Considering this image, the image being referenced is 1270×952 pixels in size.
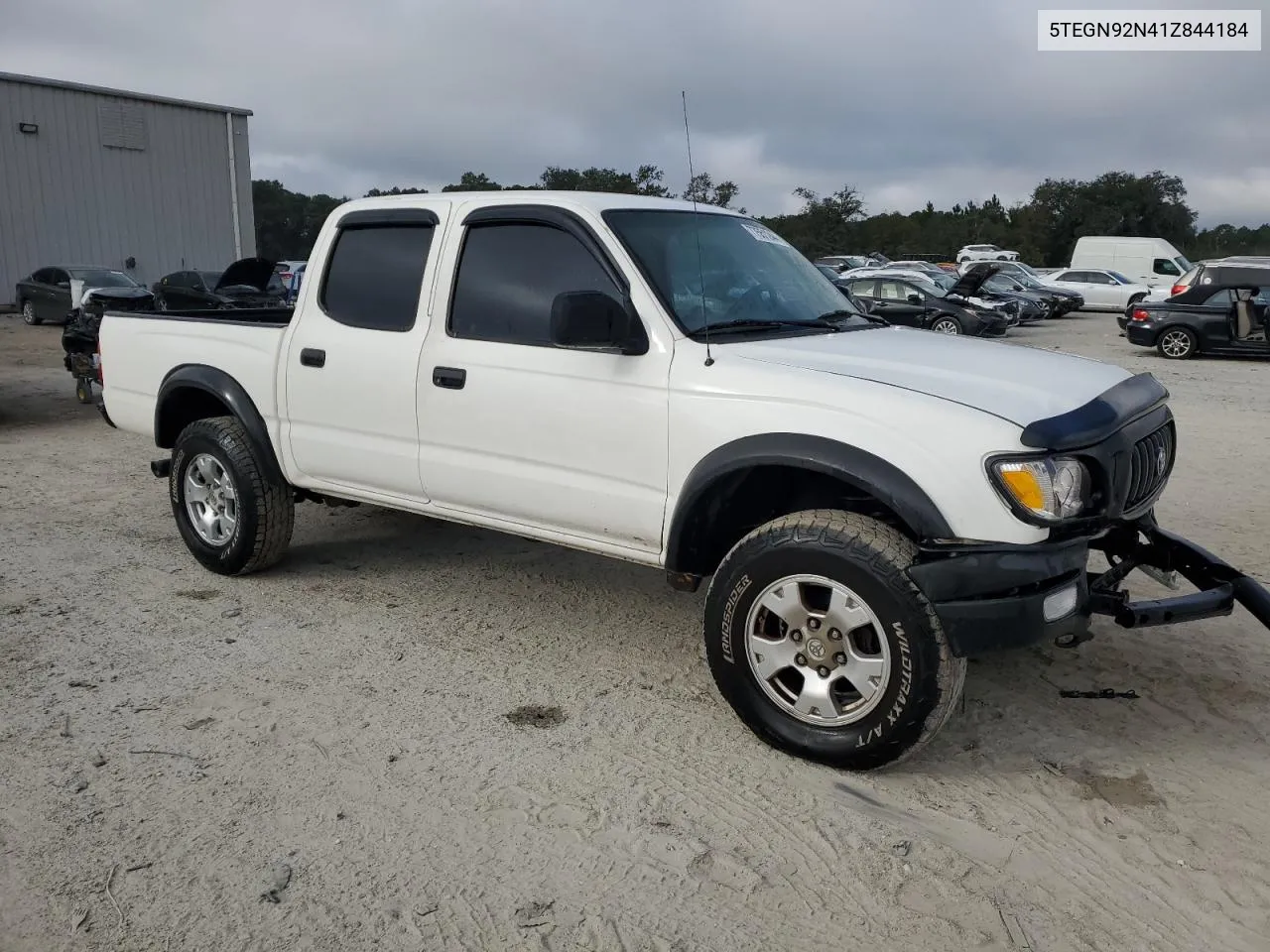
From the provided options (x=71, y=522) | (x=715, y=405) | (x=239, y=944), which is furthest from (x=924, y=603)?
(x=71, y=522)

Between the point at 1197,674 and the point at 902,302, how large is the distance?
15.6 m

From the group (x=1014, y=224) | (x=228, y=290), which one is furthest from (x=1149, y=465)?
(x=1014, y=224)

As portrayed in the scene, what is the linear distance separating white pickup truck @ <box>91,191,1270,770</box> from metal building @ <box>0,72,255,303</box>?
2725 centimetres

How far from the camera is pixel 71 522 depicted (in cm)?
638

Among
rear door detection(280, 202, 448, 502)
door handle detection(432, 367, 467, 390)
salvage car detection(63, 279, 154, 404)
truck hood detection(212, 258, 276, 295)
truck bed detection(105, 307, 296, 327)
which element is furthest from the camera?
salvage car detection(63, 279, 154, 404)

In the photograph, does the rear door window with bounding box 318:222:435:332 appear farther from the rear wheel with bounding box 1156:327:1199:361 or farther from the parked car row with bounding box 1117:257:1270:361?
the rear wheel with bounding box 1156:327:1199:361

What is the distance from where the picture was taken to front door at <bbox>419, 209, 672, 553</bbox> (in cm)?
378

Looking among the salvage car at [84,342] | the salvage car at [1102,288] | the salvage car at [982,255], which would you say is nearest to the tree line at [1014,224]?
the salvage car at [982,255]

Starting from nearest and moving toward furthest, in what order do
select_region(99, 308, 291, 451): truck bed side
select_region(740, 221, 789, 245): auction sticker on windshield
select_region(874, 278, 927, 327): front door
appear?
select_region(740, 221, 789, 245): auction sticker on windshield → select_region(99, 308, 291, 451): truck bed side → select_region(874, 278, 927, 327): front door

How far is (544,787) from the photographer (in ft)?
11.0

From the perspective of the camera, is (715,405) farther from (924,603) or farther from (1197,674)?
(1197,674)

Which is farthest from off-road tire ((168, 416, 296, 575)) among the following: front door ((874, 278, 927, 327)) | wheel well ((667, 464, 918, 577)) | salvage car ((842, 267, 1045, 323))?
salvage car ((842, 267, 1045, 323))

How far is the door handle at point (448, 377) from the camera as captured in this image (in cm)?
421

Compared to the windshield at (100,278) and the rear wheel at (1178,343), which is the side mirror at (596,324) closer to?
the rear wheel at (1178,343)
